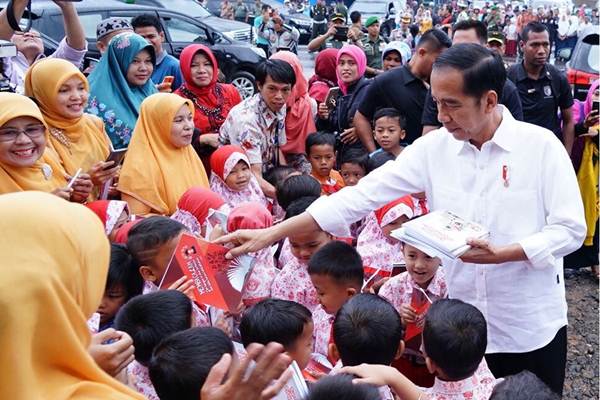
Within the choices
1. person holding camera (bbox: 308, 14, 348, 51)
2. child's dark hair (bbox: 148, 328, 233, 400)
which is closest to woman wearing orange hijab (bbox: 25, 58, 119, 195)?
child's dark hair (bbox: 148, 328, 233, 400)

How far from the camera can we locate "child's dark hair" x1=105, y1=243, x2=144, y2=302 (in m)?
2.78

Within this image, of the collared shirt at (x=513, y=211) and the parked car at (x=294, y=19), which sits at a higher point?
the collared shirt at (x=513, y=211)

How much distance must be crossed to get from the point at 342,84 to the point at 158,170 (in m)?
2.22

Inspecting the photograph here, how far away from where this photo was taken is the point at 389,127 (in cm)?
445

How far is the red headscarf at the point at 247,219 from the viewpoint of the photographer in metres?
2.84

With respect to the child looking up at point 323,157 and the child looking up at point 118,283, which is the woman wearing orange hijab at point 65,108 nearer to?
the child looking up at point 118,283

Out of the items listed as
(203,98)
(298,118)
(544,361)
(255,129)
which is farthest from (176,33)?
(544,361)

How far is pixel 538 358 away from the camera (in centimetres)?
244

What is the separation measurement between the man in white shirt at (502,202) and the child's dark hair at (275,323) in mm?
270

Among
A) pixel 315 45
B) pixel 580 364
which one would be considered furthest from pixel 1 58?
pixel 315 45

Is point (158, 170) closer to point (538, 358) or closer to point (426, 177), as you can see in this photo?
point (426, 177)

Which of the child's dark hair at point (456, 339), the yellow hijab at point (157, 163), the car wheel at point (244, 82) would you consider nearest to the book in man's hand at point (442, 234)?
the child's dark hair at point (456, 339)

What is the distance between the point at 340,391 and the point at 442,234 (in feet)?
2.30

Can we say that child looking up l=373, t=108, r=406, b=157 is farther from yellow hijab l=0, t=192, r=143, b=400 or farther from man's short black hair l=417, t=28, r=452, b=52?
yellow hijab l=0, t=192, r=143, b=400
